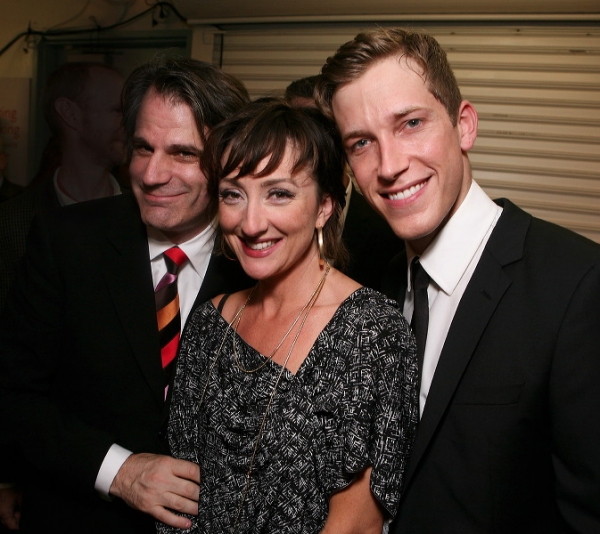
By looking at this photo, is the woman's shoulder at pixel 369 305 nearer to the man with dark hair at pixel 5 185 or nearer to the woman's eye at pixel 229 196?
the woman's eye at pixel 229 196

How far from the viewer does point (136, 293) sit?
1.72 metres

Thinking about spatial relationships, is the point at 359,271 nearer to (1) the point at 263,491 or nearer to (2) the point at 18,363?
(1) the point at 263,491

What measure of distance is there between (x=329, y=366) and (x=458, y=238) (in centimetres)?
47

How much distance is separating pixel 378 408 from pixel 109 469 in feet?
2.71

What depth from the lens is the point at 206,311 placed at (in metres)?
1.64

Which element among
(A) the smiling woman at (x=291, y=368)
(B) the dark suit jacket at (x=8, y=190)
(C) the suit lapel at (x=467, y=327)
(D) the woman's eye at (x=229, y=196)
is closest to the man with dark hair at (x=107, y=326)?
(A) the smiling woman at (x=291, y=368)

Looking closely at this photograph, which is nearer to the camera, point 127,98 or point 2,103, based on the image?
point 127,98

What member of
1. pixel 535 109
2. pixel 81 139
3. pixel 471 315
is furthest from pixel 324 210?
pixel 535 109

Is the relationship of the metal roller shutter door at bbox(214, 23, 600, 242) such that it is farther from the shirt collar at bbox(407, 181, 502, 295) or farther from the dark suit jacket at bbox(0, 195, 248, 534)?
the dark suit jacket at bbox(0, 195, 248, 534)

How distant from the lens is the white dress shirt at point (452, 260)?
1.43m

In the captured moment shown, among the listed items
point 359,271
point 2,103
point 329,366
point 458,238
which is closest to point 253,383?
point 329,366

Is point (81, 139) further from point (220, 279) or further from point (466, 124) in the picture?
point (466, 124)

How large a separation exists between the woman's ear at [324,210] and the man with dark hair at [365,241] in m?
0.62

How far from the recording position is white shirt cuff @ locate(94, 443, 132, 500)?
1.60 m
